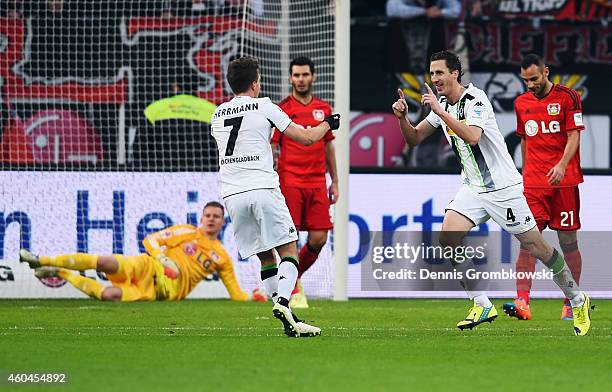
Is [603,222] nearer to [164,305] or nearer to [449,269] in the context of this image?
[449,269]

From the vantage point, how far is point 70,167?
12898mm

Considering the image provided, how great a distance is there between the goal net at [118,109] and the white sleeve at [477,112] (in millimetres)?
4678

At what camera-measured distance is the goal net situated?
12758 mm

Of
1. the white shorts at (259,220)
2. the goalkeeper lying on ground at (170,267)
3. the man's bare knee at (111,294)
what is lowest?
the man's bare knee at (111,294)

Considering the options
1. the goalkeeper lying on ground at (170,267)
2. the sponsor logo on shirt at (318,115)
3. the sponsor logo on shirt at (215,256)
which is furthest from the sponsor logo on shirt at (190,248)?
the sponsor logo on shirt at (318,115)

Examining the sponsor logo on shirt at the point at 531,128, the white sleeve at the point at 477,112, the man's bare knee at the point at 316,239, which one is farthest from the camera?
the man's bare knee at the point at 316,239

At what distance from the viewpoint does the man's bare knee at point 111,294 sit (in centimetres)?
1212

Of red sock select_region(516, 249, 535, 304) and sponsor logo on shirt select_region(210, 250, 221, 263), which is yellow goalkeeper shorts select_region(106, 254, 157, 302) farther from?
red sock select_region(516, 249, 535, 304)

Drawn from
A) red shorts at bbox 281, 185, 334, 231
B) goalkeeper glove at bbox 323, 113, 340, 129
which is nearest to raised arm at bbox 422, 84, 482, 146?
goalkeeper glove at bbox 323, 113, 340, 129

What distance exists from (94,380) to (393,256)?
707 centimetres

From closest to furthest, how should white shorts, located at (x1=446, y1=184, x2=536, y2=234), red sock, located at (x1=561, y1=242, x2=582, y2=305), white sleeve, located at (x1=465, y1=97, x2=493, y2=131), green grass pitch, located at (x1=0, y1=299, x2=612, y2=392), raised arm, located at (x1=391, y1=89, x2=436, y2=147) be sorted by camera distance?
green grass pitch, located at (x1=0, y1=299, x2=612, y2=392) → white sleeve, located at (x1=465, y1=97, x2=493, y2=131) → raised arm, located at (x1=391, y1=89, x2=436, y2=147) → white shorts, located at (x1=446, y1=184, x2=536, y2=234) → red sock, located at (x1=561, y1=242, x2=582, y2=305)

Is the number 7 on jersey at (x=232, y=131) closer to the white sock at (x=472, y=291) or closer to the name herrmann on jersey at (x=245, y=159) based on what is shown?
the name herrmann on jersey at (x=245, y=159)

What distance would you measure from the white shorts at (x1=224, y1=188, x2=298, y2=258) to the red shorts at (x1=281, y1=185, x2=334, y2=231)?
268 centimetres

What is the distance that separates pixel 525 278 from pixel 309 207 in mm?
2076
